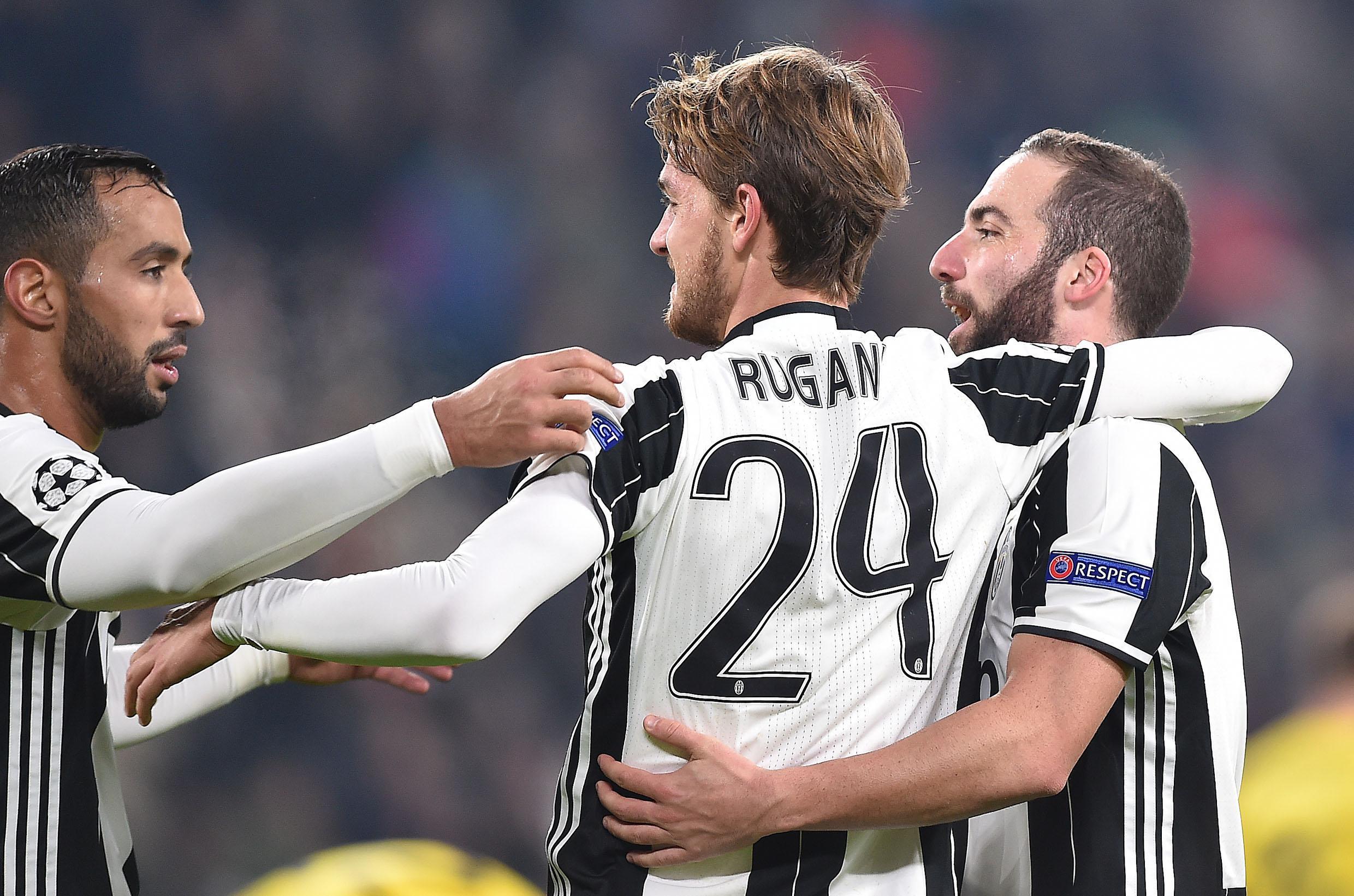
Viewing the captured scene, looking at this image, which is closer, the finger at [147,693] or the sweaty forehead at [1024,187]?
the finger at [147,693]

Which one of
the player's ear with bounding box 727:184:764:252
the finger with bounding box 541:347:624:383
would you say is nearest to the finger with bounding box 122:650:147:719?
the finger with bounding box 541:347:624:383

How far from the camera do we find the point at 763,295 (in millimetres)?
1462

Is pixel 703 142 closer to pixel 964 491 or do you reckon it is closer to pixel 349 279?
pixel 964 491

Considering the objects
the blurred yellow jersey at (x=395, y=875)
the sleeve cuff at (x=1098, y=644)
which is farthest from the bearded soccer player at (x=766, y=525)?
the blurred yellow jersey at (x=395, y=875)

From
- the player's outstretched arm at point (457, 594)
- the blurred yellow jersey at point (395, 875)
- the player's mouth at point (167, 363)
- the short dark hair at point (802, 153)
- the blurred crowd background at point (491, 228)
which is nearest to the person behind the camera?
the player's outstretched arm at point (457, 594)

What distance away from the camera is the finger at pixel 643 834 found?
4.15 feet

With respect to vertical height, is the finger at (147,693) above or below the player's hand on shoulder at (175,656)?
below

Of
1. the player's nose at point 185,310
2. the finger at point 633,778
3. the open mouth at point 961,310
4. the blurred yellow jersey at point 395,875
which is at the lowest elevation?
the blurred yellow jersey at point 395,875

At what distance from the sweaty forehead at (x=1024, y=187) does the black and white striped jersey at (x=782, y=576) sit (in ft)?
2.66

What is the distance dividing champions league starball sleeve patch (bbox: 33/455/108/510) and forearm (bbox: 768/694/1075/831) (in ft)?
2.79

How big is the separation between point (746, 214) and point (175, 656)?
0.86 meters

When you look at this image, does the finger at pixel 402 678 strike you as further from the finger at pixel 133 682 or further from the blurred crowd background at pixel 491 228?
the blurred crowd background at pixel 491 228

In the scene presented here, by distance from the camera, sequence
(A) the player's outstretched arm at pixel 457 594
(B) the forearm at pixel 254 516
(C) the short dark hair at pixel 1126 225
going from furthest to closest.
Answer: (C) the short dark hair at pixel 1126 225 < (B) the forearm at pixel 254 516 < (A) the player's outstretched arm at pixel 457 594

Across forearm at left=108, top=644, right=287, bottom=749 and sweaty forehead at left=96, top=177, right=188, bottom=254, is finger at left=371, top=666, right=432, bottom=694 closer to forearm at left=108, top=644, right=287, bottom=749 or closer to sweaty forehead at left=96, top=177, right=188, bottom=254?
forearm at left=108, top=644, right=287, bottom=749
